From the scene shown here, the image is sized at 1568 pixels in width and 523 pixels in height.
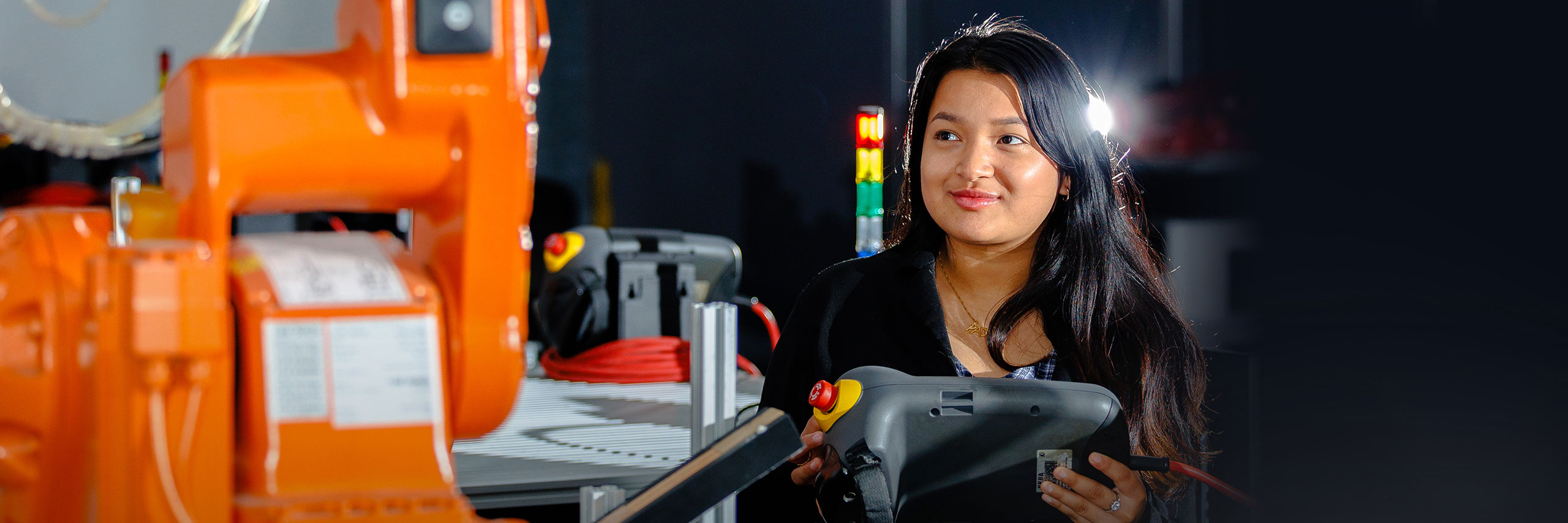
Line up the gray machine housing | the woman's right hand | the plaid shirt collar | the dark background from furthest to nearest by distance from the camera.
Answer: the plaid shirt collar, the woman's right hand, the gray machine housing, the dark background

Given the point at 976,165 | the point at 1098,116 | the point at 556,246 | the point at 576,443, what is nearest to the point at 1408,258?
the point at 976,165

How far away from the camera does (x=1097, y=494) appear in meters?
0.91

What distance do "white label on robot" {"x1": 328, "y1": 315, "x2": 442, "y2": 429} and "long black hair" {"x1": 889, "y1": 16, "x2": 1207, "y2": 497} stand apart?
Answer: 79cm

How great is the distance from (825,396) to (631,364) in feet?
3.82

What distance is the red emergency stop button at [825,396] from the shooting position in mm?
866

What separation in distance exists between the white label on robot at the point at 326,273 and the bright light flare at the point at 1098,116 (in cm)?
89

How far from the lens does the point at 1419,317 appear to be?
1.55 ft

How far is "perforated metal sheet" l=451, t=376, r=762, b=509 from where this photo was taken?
120 centimetres

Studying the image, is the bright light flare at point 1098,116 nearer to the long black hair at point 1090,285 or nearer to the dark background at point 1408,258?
the long black hair at point 1090,285

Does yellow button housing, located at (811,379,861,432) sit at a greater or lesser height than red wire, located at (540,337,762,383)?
greater

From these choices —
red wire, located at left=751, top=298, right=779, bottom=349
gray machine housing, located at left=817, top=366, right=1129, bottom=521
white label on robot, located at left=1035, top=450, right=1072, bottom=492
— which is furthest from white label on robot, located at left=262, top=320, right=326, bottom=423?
red wire, located at left=751, top=298, right=779, bottom=349

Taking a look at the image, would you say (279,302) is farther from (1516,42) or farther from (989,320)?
(989,320)

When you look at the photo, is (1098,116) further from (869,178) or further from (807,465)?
(869,178)

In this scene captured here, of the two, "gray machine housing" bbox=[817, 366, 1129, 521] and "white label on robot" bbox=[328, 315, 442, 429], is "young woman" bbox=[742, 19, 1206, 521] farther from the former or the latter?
"white label on robot" bbox=[328, 315, 442, 429]
